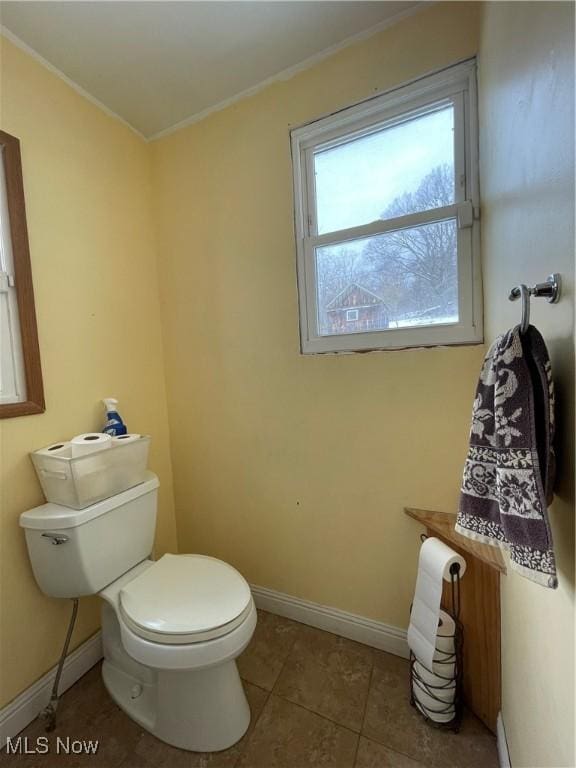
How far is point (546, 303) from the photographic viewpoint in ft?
1.72

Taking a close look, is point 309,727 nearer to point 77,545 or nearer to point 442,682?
point 442,682

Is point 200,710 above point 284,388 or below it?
below

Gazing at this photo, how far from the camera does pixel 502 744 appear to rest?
91 centimetres

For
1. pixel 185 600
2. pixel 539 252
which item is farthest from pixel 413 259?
pixel 185 600

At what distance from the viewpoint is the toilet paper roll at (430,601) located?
38.5 inches

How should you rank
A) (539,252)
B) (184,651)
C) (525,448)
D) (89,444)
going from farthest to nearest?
1. (89,444)
2. (184,651)
3. (539,252)
4. (525,448)

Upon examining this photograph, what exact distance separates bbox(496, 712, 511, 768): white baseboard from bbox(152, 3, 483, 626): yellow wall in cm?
36

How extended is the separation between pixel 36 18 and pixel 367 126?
118 centimetres

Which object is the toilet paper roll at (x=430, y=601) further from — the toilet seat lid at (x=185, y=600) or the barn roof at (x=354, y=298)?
the barn roof at (x=354, y=298)

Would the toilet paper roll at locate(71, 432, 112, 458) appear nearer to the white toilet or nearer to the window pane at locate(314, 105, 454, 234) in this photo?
the white toilet

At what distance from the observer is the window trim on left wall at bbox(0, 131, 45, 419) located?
3.62 ft

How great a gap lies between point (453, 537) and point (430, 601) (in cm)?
21

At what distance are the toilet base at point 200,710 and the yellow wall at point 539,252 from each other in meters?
0.78

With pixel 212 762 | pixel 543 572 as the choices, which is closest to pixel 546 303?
pixel 543 572
